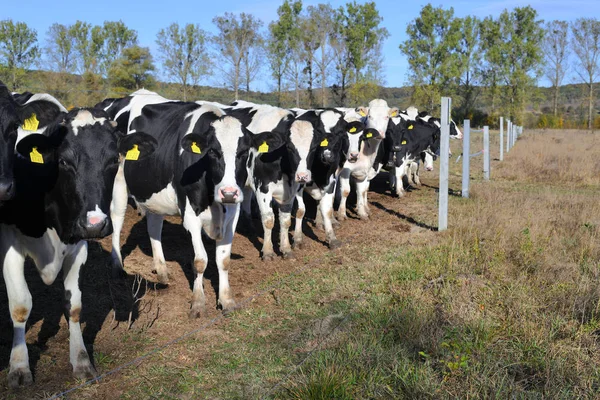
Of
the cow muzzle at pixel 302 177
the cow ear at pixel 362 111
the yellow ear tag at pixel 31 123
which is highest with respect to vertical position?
the cow ear at pixel 362 111

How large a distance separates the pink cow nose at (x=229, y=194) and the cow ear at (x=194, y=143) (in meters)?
0.57

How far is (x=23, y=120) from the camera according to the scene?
4.22 m

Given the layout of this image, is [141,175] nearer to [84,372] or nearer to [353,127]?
[84,372]

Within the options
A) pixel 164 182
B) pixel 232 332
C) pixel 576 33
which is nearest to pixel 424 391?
pixel 232 332

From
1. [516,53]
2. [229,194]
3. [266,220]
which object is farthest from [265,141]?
[516,53]

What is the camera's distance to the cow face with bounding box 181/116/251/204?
575cm

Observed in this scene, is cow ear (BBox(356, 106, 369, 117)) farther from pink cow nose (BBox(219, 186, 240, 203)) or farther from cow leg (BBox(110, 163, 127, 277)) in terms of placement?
pink cow nose (BBox(219, 186, 240, 203))

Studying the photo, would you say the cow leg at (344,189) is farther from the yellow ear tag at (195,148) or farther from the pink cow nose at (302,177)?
the yellow ear tag at (195,148)

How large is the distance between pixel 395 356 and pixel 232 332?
1.79 m

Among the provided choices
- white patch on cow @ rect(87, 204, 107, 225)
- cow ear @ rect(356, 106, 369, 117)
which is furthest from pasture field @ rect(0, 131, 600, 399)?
cow ear @ rect(356, 106, 369, 117)

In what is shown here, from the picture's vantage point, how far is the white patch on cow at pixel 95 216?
4.14 meters

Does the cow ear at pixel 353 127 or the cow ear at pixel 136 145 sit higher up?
the cow ear at pixel 353 127

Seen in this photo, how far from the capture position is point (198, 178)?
615cm

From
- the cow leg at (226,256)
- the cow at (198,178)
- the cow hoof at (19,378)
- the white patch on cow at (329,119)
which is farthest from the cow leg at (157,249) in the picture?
the white patch on cow at (329,119)
